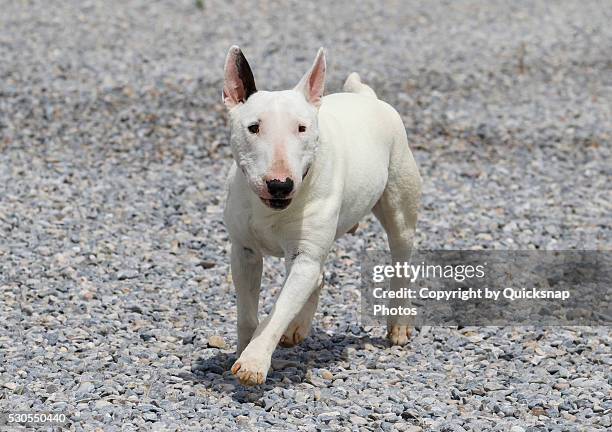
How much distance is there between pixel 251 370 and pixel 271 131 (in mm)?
1253

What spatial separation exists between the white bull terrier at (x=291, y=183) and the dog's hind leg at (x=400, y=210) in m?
0.15

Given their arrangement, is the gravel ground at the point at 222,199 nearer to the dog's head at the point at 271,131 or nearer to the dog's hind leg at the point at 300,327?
the dog's hind leg at the point at 300,327

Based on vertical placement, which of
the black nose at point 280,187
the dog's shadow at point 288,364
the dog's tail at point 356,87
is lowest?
the dog's shadow at point 288,364

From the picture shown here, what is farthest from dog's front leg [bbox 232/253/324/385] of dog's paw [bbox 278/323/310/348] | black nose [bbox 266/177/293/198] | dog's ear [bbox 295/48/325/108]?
dog's paw [bbox 278/323/310/348]

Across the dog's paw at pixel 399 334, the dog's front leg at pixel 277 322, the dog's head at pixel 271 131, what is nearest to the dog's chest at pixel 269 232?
Answer: the dog's front leg at pixel 277 322

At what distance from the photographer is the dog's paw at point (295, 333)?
706cm

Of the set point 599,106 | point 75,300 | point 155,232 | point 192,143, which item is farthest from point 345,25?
point 75,300

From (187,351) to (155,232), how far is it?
9.05 feet

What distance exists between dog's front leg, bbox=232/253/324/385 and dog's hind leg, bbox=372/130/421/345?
4.03 ft

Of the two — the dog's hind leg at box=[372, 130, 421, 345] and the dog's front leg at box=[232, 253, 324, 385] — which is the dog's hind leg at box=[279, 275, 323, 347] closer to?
the dog's hind leg at box=[372, 130, 421, 345]

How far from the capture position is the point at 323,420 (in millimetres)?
5969

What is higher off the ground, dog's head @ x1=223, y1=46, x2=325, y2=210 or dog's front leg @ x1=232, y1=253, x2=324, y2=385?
dog's head @ x1=223, y1=46, x2=325, y2=210

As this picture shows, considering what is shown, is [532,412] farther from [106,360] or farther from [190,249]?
[190,249]

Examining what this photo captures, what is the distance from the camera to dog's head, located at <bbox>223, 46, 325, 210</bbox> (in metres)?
5.64
